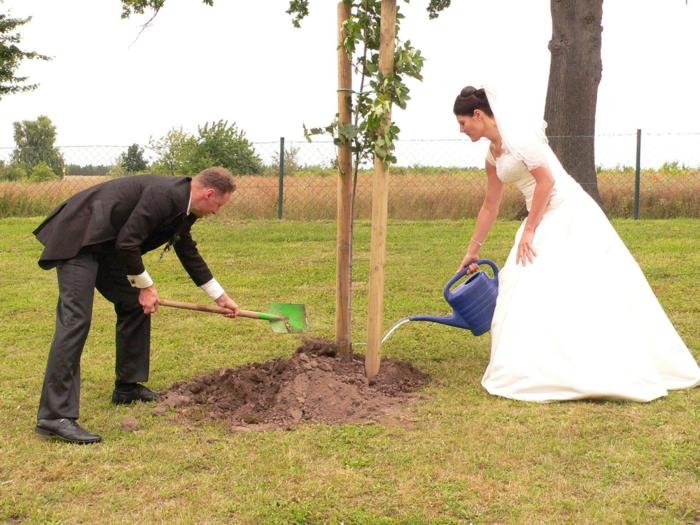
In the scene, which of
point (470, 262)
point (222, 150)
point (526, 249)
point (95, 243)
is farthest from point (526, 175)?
point (222, 150)

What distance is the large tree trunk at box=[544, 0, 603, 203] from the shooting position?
572 inches

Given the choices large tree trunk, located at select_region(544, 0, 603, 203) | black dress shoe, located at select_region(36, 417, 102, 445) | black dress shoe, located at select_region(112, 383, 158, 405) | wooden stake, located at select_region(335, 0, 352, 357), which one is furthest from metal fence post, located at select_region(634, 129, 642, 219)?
black dress shoe, located at select_region(36, 417, 102, 445)

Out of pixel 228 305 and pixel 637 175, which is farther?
pixel 637 175

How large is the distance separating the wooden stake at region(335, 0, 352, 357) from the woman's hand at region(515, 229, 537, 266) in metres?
1.09

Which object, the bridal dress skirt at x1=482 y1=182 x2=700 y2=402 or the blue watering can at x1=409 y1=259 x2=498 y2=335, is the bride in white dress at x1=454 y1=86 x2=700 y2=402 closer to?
the bridal dress skirt at x1=482 y1=182 x2=700 y2=402

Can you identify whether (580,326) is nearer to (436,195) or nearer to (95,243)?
(95,243)

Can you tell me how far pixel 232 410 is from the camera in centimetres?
536

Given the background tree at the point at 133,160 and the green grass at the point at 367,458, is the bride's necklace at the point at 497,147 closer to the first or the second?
the green grass at the point at 367,458

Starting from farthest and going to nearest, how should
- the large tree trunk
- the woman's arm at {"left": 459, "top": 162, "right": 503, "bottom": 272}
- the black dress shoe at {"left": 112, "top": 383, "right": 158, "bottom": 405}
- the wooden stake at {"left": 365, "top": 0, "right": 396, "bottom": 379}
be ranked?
1. the large tree trunk
2. the woman's arm at {"left": 459, "top": 162, "right": 503, "bottom": 272}
3. the black dress shoe at {"left": 112, "top": 383, "right": 158, "bottom": 405}
4. the wooden stake at {"left": 365, "top": 0, "right": 396, "bottom": 379}

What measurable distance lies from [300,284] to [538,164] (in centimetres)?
515

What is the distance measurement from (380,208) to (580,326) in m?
1.42

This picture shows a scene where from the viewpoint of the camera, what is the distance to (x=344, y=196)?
5594mm

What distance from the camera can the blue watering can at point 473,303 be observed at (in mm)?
5965

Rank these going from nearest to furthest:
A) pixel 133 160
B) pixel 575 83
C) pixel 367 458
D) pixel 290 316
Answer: pixel 367 458
pixel 290 316
pixel 575 83
pixel 133 160
